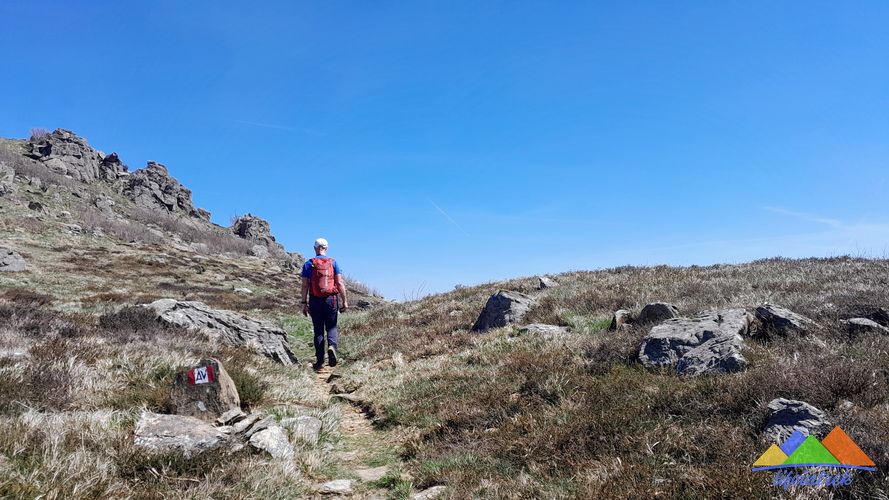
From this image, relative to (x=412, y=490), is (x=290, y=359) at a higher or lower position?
higher

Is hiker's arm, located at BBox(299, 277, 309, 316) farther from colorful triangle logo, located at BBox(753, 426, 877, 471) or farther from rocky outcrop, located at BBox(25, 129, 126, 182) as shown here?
rocky outcrop, located at BBox(25, 129, 126, 182)

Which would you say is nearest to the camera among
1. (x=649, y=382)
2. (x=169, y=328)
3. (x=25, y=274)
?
(x=649, y=382)

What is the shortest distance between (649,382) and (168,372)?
7.24m

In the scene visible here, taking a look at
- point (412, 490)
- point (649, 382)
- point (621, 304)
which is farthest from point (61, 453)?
point (621, 304)

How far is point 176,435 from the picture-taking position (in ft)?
15.8

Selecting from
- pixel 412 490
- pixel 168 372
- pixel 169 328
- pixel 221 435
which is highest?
pixel 169 328

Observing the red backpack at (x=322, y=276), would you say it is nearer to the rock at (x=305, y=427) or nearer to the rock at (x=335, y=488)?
the rock at (x=305, y=427)

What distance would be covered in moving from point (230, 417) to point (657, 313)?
8090 mm

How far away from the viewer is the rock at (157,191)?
83275mm

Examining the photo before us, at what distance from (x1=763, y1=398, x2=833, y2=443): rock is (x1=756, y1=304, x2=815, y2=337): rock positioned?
337 cm

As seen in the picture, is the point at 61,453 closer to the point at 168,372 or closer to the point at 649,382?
the point at 168,372

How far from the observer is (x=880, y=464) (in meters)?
3.59

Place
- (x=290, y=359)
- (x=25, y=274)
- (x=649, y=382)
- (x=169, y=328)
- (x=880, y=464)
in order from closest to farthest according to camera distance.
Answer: (x=880, y=464) → (x=649, y=382) → (x=169, y=328) → (x=290, y=359) → (x=25, y=274)

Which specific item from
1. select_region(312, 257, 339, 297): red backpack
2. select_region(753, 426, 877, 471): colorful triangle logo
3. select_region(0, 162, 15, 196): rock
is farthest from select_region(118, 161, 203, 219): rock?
select_region(753, 426, 877, 471): colorful triangle logo
